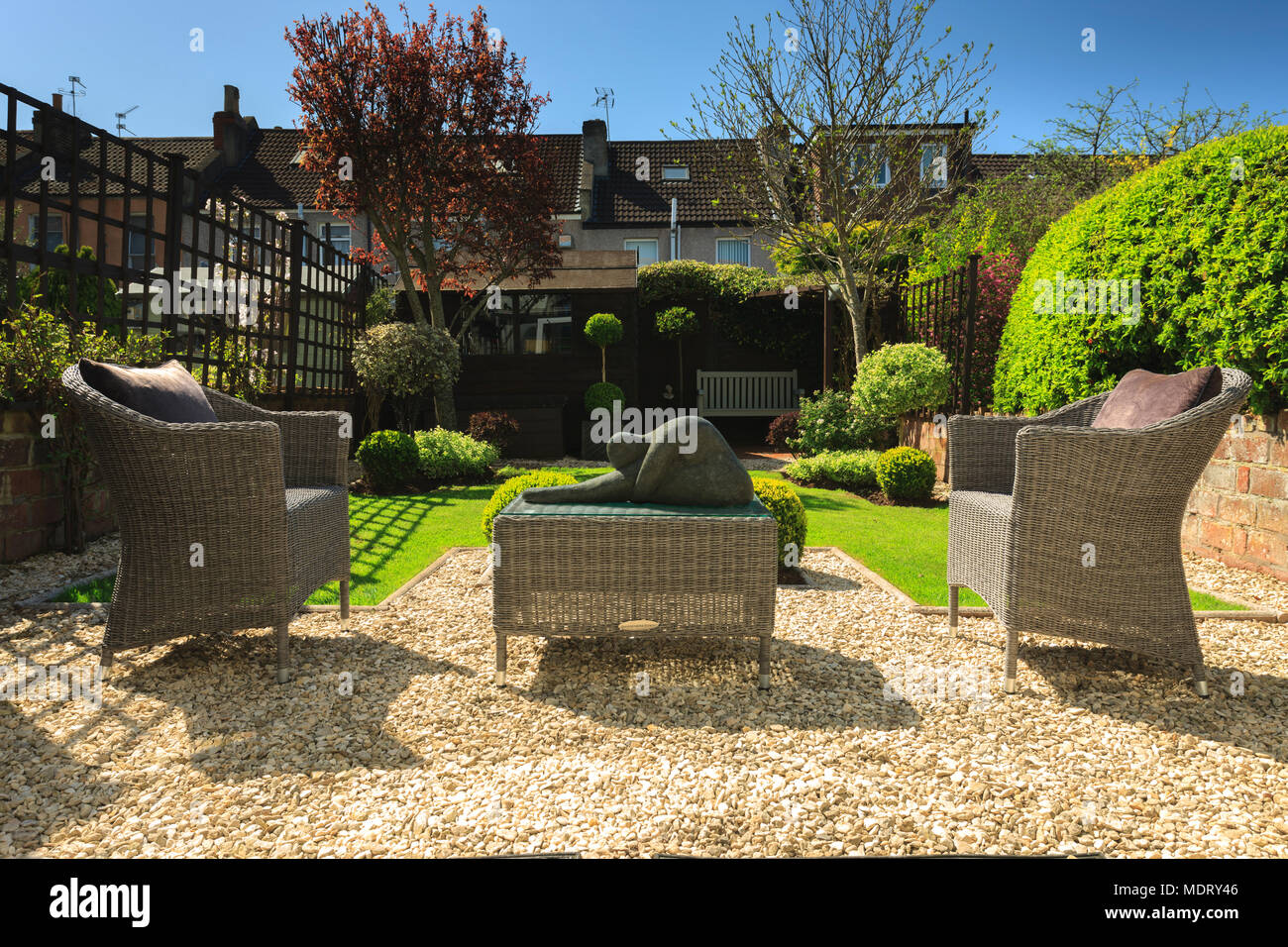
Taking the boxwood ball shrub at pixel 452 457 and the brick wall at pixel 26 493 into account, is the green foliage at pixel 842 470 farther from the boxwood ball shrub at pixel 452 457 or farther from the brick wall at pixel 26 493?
the brick wall at pixel 26 493

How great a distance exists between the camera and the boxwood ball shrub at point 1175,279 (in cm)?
420

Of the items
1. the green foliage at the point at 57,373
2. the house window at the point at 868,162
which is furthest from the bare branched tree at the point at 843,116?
the green foliage at the point at 57,373

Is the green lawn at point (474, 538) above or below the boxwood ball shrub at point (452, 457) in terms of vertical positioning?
below

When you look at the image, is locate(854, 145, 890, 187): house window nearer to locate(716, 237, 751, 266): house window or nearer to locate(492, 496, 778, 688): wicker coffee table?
locate(492, 496, 778, 688): wicker coffee table

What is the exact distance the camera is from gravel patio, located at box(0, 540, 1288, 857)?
1.79 m

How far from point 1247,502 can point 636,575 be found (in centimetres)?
415

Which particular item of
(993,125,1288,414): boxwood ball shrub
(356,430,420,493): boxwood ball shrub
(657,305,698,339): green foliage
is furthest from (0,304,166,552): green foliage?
(657,305,698,339): green foliage

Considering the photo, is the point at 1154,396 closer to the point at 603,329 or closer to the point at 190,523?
the point at 190,523

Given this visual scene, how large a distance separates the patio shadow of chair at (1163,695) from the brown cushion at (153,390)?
3.61m

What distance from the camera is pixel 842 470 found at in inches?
335

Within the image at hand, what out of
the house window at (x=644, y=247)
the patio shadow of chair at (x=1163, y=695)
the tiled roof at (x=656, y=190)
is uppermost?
the tiled roof at (x=656, y=190)

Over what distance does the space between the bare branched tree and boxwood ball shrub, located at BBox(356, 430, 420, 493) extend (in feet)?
20.4

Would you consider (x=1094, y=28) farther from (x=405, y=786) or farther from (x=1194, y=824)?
(x=405, y=786)
